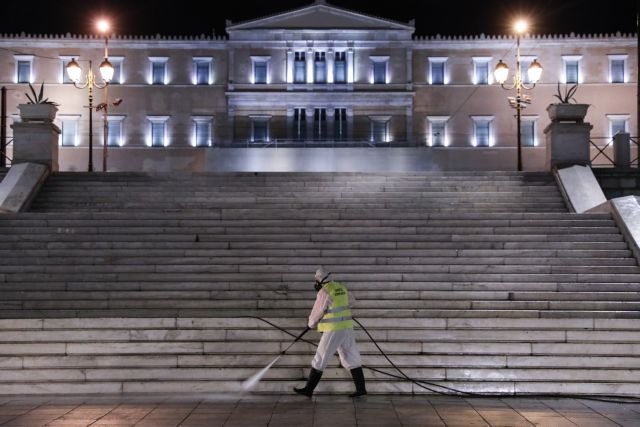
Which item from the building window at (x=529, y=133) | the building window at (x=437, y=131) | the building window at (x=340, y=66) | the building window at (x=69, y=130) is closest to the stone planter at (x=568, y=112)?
the building window at (x=437, y=131)

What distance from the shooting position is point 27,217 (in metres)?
16.2

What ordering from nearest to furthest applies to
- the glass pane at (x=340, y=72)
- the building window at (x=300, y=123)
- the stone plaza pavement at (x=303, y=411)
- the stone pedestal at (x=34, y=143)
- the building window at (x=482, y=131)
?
the stone plaza pavement at (x=303, y=411) → the stone pedestal at (x=34, y=143) → the building window at (x=300, y=123) → the glass pane at (x=340, y=72) → the building window at (x=482, y=131)

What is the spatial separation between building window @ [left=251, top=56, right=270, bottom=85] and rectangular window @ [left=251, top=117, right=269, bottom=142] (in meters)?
2.40

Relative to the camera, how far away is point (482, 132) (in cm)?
4844

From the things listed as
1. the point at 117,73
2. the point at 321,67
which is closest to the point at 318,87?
the point at 321,67

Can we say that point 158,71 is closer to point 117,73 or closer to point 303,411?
point 117,73

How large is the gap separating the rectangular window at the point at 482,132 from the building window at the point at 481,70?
2656 mm

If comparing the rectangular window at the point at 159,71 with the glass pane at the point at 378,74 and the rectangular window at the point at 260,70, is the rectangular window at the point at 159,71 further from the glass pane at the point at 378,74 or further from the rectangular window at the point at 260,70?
the glass pane at the point at 378,74

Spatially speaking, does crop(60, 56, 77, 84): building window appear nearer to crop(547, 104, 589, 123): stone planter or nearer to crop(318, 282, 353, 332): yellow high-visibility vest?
crop(547, 104, 589, 123): stone planter

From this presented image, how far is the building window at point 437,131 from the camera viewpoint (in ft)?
158

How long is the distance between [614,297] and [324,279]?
566cm

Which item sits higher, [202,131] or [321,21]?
[321,21]

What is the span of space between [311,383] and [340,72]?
39.3 meters

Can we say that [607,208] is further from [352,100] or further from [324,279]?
[352,100]
